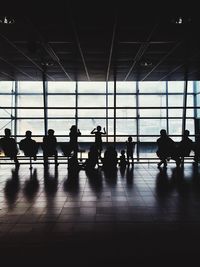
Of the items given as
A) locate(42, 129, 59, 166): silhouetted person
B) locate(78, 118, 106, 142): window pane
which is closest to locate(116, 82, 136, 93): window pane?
locate(78, 118, 106, 142): window pane

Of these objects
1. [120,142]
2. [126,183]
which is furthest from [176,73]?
[126,183]

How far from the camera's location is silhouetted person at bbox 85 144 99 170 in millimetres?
7953

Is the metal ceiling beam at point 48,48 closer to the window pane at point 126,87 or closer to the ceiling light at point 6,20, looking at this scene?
the ceiling light at point 6,20

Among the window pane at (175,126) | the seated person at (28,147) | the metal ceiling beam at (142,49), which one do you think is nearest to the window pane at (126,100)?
the window pane at (175,126)

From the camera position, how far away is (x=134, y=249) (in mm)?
2795

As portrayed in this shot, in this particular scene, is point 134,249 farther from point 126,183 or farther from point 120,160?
point 120,160

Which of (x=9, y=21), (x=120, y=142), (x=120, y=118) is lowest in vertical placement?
(x=120, y=142)

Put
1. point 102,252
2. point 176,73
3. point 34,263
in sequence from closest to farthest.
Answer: point 34,263, point 102,252, point 176,73

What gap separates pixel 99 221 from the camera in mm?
3617

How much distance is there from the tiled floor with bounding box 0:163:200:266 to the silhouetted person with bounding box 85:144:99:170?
1.51 m

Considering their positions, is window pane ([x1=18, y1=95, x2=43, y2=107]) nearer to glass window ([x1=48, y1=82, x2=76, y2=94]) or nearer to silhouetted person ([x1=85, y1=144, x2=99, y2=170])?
glass window ([x1=48, y1=82, x2=76, y2=94])

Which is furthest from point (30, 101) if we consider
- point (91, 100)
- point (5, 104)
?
point (91, 100)

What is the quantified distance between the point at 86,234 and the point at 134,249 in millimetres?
660

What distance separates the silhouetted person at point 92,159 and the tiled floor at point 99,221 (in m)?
1.51
